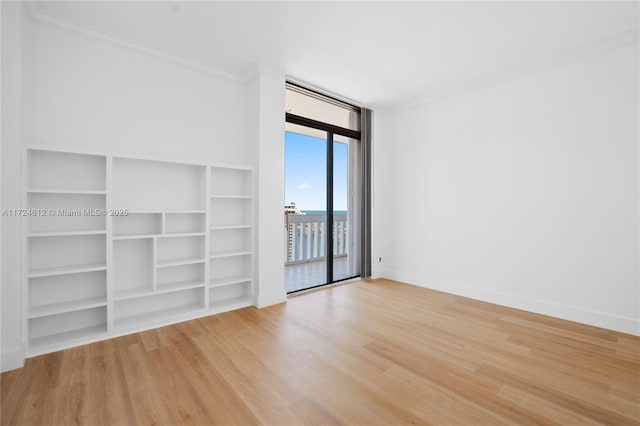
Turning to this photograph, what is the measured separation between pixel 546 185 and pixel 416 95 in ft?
6.27

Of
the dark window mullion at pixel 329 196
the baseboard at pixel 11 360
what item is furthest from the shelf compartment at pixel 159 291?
the dark window mullion at pixel 329 196

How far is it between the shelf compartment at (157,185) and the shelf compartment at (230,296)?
943 mm

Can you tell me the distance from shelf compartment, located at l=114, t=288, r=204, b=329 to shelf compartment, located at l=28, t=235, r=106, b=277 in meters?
0.48

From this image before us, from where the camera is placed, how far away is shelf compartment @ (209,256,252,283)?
315 cm

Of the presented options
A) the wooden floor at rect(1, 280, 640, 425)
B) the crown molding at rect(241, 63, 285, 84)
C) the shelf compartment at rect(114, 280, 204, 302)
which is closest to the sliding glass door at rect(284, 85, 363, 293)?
the crown molding at rect(241, 63, 285, 84)

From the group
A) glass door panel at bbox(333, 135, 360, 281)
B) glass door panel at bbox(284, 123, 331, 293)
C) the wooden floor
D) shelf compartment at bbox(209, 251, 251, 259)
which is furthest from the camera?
glass door panel at bbox(333, 135, 360, 281)

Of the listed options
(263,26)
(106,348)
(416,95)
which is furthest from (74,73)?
(416,95)

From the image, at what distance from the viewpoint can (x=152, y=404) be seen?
1.58 metres

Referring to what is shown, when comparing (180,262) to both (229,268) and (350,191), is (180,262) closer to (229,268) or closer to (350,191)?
(229,268)

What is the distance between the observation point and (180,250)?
116 inches

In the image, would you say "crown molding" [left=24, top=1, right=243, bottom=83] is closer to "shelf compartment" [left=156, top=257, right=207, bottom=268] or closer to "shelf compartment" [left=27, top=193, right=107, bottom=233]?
"shelf compartment" [left=27, top=193, right=107, bottom=233]

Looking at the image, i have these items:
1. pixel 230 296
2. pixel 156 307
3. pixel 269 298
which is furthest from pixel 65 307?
pixel 269 298

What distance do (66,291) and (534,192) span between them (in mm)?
4470

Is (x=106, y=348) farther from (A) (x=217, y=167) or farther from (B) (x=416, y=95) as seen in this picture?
(B) (x=416, y=95)
